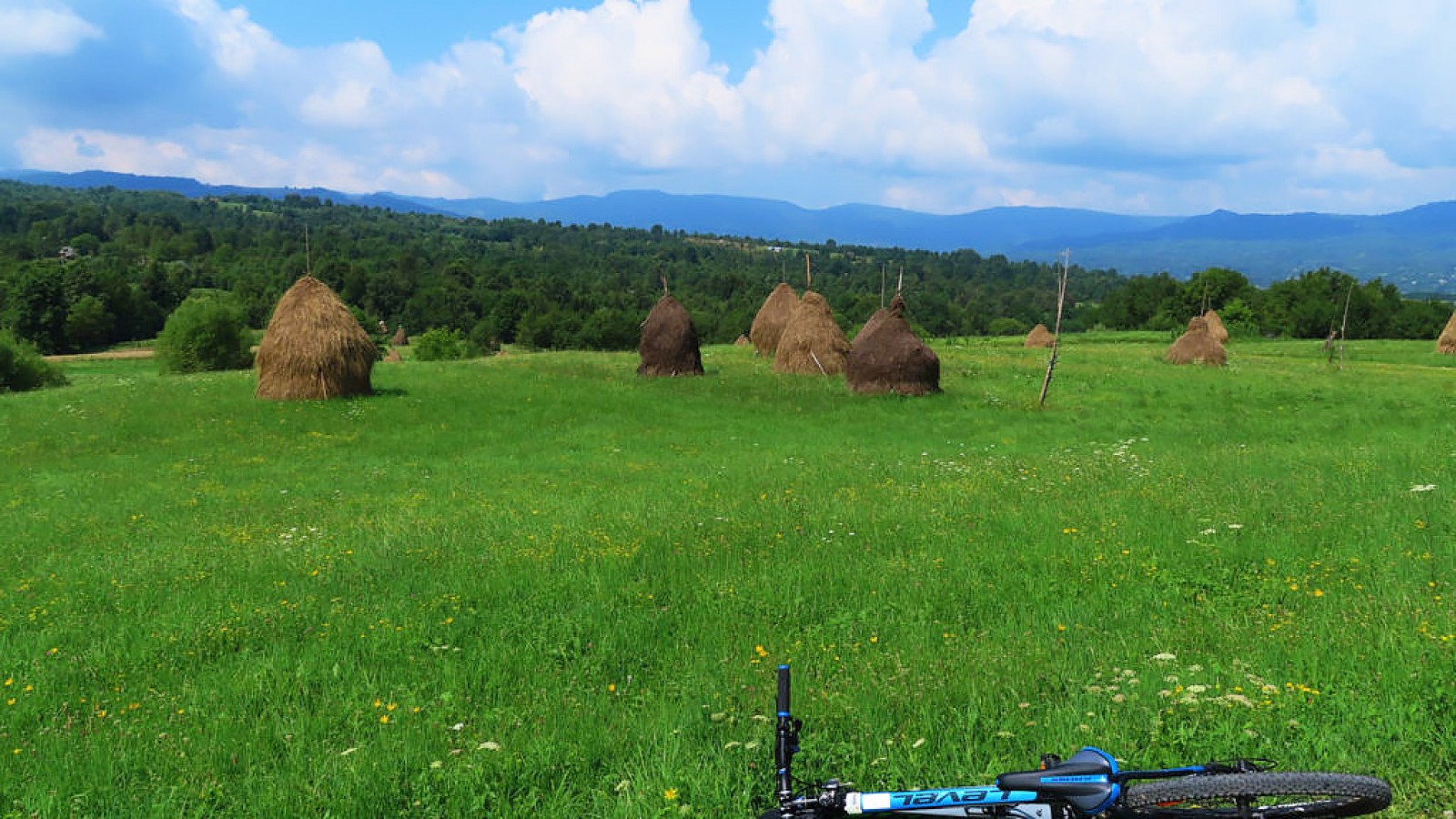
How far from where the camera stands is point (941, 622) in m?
7.39

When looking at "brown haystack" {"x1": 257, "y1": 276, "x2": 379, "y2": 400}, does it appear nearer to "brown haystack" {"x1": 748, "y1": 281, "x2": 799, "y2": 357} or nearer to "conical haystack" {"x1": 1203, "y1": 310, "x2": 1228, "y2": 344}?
"brown haystack" {"x1": 748, "y1": 281, "x2": 799, "y2": 357}

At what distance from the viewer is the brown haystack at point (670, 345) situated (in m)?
33.2

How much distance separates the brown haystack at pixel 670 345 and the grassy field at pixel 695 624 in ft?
49.4

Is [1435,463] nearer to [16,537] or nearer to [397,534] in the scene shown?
[397,534]

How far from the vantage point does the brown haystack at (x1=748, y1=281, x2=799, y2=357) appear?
4341cm

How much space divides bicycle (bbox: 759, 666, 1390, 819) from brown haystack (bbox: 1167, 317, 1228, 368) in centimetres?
4172

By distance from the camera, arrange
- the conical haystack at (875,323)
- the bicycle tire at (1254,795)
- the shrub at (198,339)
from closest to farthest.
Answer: the bicycle tire at (1254,795) → the conical haystack at (875,323) → the shrub at (198,339)

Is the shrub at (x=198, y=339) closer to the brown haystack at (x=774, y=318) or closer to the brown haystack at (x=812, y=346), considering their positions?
the brown haystack at (x=774, y=318)

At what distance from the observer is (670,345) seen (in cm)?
3316

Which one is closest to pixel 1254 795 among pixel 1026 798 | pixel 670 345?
pixel 1026 798

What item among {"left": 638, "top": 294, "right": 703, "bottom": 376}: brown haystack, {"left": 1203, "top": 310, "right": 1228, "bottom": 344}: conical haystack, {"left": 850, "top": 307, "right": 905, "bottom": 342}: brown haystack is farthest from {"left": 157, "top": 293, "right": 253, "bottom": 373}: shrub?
{"left": 1203, "top": 310, "right": 1228, "bottom": 344}: conical haystack

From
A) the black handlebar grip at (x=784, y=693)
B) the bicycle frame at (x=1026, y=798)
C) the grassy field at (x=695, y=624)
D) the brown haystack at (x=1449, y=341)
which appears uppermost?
the brown haystack at (x=1449, y=341)

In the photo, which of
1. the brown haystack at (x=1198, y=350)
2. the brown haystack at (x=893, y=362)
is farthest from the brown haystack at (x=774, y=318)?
the brown haystack at (x=1198, y=350)

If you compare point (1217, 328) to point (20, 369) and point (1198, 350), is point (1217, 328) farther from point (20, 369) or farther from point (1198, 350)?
point (20, 369)
